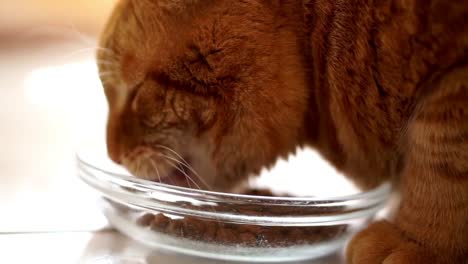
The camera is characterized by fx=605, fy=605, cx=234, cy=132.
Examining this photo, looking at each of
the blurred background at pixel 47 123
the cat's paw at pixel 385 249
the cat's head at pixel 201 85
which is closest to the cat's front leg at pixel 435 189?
the cat's paw at pixel 385 249

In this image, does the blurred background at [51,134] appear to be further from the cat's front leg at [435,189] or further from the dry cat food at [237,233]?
the cat's front leg at [435,189]

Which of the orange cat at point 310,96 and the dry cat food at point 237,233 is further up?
the orange cat at point 310,96

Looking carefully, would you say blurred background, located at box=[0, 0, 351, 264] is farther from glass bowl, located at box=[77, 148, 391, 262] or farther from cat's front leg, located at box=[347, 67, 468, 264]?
cat's front leg, located at box=[347, 67, 468, 264]

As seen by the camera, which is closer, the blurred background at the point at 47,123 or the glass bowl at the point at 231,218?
the glass bowl at the point at 231,218

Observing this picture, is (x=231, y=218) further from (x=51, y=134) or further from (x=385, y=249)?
(x=51, y=134)

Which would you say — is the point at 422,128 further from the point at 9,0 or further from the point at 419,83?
the point at 9,0

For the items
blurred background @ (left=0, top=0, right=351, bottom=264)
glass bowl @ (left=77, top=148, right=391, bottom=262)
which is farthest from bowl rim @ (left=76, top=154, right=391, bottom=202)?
blurred background @ (left=0, top=0, right=351, bottom=264)

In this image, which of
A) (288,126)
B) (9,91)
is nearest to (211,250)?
(288,126)
